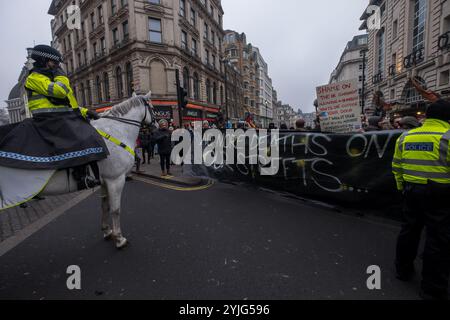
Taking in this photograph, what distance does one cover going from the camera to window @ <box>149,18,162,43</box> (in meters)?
21.7

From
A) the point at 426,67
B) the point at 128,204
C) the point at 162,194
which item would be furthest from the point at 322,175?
the point at 426,67

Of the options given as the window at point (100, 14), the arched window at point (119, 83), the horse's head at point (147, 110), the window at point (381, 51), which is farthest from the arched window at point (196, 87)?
the window at point (381, 51)

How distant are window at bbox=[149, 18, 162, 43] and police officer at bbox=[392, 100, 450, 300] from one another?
973 inches

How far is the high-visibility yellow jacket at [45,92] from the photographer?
2.57 metres

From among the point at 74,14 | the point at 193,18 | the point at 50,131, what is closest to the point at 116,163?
the point at 50,131

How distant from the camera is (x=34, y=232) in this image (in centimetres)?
382

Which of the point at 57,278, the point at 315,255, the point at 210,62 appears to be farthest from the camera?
the point at 210,62

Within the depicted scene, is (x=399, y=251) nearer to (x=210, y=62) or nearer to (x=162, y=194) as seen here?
(x=162, y=194)

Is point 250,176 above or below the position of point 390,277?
above

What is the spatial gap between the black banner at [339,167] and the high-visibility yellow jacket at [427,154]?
166 centimetres

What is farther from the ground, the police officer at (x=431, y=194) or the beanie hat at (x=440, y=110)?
the beanie hat at (x=440, y=110)

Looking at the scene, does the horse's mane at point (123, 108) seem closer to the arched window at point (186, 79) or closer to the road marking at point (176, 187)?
the road marking at point (176, 187)

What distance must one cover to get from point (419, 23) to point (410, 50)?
235cm
